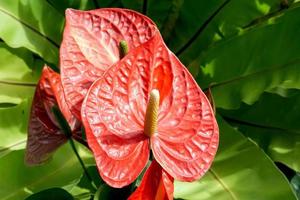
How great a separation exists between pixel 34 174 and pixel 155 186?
0.31m

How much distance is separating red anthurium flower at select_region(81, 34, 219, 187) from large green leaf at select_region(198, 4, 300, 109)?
275 mm

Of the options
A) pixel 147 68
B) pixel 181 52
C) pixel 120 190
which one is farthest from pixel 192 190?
pixel 181 52

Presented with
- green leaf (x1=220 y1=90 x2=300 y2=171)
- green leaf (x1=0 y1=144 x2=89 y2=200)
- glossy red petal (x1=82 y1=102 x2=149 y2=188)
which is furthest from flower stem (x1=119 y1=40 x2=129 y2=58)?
green leaf (x1=220 y1=90 x2=300 y2=171)

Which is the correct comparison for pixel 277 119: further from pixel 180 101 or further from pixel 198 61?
pixel 180 101

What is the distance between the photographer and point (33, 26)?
3.82ft

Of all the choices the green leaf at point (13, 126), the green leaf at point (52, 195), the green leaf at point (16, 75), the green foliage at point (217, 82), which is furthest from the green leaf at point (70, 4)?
the green leaf at point (52, 195)

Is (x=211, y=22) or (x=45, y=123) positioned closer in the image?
(x=45, y=123)

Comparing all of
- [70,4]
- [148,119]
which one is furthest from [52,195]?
[70,4]

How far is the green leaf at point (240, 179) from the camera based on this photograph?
2.98ft

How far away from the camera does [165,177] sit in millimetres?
715

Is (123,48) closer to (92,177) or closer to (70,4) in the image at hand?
(92,177)

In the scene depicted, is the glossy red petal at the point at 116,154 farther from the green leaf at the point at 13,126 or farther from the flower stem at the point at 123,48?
the green leaf at the point at 13,126

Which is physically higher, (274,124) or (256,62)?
(256,62)

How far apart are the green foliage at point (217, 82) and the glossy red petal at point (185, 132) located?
127 mm
